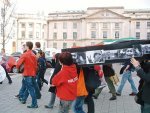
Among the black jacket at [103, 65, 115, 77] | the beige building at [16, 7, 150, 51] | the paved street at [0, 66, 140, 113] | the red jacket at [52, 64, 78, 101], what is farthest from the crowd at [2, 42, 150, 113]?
the beige building at [16, 7, 150, 51]

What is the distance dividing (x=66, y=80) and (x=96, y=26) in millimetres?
99173

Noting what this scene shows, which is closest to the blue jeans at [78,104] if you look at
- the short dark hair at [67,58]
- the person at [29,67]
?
the short dark hair at [67,58]

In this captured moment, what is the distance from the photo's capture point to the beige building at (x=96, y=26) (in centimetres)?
10338

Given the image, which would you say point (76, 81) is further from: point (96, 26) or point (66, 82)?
point (96, 26)

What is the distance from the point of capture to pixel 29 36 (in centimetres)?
10575

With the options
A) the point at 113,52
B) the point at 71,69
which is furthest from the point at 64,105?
the point at 113,52

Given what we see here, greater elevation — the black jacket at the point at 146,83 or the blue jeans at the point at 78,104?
the black jacket at the point at 146,83

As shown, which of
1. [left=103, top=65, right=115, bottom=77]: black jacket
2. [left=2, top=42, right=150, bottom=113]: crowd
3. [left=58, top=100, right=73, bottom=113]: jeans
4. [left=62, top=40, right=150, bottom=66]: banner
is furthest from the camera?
[left=103, top=65, right=115, bottom=77]: black jacket

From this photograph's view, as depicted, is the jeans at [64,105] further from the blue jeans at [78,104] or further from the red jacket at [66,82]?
the blue jeans at [78,104]

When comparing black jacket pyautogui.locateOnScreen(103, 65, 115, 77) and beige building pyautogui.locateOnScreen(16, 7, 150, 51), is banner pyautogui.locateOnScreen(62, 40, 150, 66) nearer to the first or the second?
black jacket pyautogui.locateOnScreen(103, 65, 115, 77)

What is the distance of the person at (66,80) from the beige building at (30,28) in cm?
9386

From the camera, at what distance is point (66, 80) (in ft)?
22.7

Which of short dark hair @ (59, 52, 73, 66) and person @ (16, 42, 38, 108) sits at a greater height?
short dark hair @ (59, 52, 73, 66)

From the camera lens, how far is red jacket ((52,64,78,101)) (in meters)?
6.91
